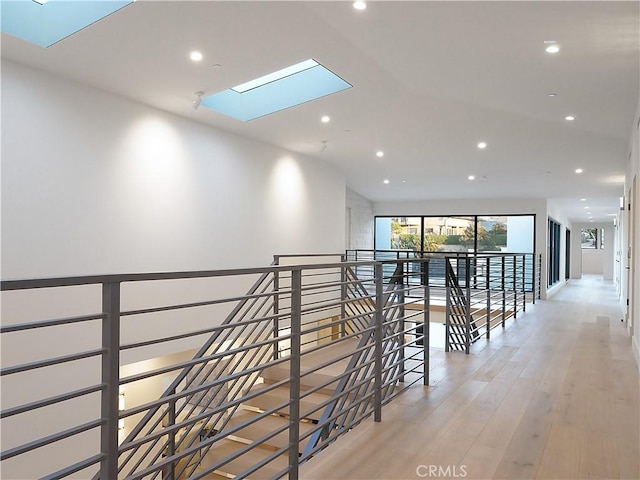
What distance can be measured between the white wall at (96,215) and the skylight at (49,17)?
1.26 feet

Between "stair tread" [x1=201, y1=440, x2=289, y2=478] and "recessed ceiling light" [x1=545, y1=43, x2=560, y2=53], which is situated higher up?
"recessed ceiling light" [x1=545, y1=43, x2=560, y2=53]

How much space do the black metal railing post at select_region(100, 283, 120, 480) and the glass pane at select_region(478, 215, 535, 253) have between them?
10.8 meters

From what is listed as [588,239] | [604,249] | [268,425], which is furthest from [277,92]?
[588,239]

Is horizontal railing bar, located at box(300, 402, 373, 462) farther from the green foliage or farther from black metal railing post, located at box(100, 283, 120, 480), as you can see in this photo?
the green foliage

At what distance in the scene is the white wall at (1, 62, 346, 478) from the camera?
3.98m

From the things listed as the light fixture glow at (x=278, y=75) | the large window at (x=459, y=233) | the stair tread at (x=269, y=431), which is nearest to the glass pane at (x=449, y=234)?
the large window at (x=459, y=233)

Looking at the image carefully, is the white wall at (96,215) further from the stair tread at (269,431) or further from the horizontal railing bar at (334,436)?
the horizontal railing bar at (334,436)

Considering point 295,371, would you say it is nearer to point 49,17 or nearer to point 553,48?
point 553,48

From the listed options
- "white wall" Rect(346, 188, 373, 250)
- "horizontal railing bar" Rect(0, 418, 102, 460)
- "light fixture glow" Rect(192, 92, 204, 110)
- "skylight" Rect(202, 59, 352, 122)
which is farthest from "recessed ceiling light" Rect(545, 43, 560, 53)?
"white wall" Rect(346, 188, 373, 250)

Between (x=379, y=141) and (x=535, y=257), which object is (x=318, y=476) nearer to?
(x=379, y=141)

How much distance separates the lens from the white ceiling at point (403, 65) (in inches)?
140

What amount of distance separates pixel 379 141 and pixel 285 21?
387cm

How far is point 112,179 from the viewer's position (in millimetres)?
4777

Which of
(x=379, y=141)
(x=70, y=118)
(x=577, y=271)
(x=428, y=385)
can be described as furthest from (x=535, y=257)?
(x=577, y=271)
